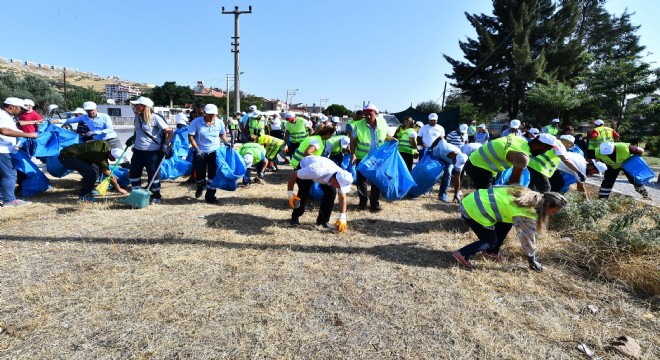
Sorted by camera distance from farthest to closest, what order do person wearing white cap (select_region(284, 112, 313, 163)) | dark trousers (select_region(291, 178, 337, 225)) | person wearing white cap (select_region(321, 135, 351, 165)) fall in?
person wearing white cap (select_region(284, 112, 313, 163)) < person wearing white cap (select_region(321, 135, 351, 165)) < dark trousers (select_region(291, 178, 337, 225))

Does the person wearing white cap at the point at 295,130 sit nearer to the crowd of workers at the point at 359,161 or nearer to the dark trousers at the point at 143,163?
the crowd of workers at the point at 359,161

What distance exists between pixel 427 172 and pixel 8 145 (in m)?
5.41

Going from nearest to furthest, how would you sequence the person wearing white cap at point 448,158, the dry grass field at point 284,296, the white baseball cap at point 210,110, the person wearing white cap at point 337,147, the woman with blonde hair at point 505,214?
the dry grass field at point 284,296 < the woman with blonde hair at point 505,214 < the white baseball cap at point 210,110 < the person wearing white cap at point 337,147 < the person wearing white cap at point 448,158

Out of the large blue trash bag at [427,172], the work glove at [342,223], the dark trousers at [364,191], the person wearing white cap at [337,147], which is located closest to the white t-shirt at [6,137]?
the person wearing white cap at [337,147]

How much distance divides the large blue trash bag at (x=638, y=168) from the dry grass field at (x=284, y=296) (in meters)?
2.58

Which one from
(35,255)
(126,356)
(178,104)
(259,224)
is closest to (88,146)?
(35,255)

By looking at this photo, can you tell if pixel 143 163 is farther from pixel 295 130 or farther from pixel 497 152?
pixel 497 152

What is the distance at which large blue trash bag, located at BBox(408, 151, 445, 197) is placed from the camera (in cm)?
534

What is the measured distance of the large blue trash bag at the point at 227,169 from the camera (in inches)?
192

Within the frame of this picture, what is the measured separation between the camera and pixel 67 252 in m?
3.08

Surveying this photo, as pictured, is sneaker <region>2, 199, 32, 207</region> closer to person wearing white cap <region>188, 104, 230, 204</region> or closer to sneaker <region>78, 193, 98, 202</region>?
sneaker <region>78, 193, 98, 202</region>

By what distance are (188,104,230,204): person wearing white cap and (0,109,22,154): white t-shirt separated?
193cm

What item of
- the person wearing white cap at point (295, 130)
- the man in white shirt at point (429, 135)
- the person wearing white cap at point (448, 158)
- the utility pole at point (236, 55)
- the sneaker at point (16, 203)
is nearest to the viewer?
the sneaker at point (16, 203)

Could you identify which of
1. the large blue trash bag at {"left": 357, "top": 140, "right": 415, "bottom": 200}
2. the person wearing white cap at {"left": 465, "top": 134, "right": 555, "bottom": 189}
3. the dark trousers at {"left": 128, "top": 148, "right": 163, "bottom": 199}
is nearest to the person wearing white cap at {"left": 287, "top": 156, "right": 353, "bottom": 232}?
the large blue trash bag at {"left": 357, "top": 140, "right": 415, "bottom": 200}
